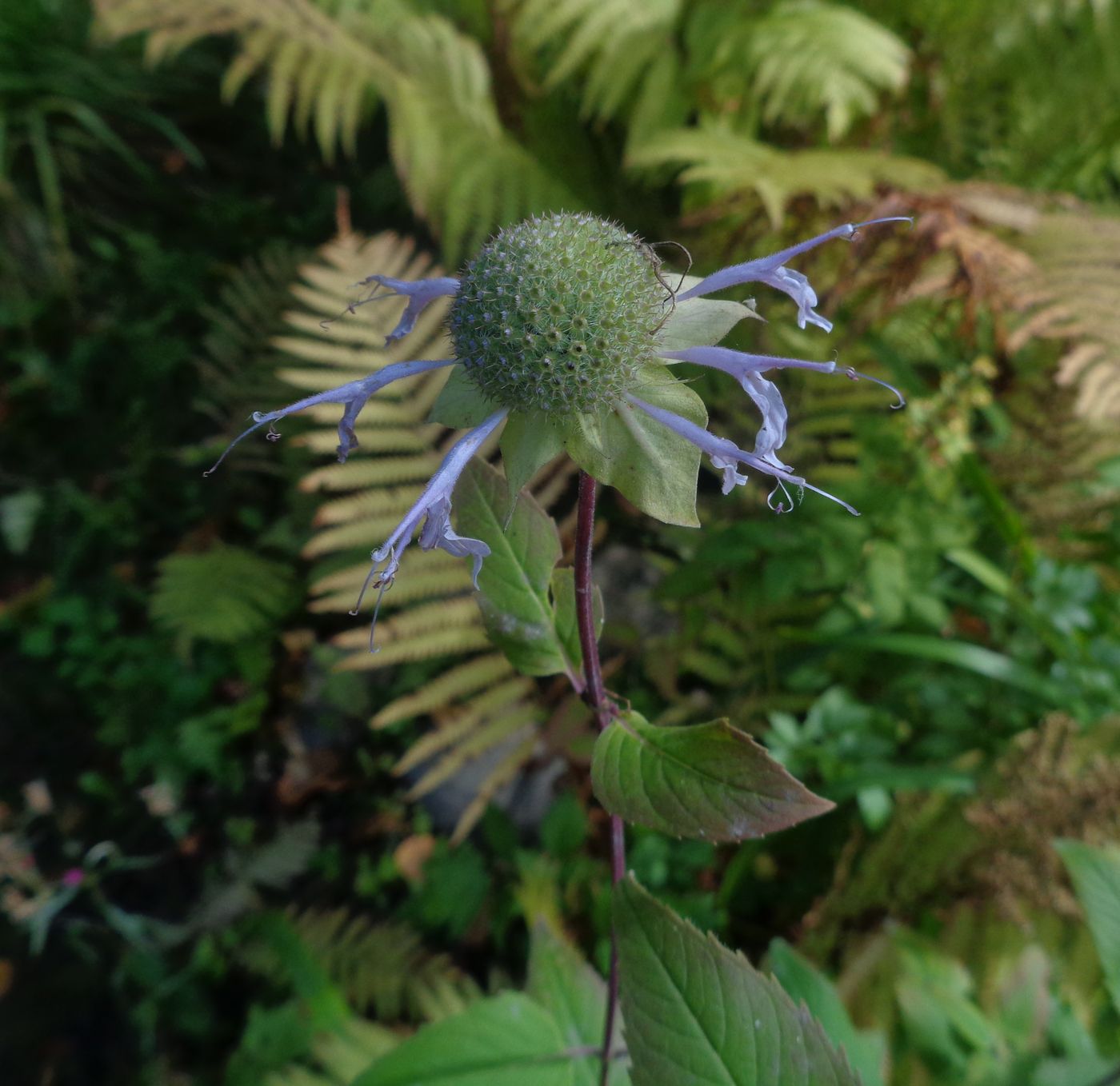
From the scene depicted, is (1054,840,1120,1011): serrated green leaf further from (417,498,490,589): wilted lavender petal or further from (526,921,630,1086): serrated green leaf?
→ (417,498,490,589): wilted lavender petal

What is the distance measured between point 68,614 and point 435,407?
1886mm

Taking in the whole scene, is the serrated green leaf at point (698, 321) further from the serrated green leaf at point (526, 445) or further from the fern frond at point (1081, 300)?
the fern frond at point (1081, 300)

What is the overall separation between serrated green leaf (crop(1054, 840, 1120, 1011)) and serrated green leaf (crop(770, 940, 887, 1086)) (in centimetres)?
28

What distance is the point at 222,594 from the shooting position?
6.08 feet

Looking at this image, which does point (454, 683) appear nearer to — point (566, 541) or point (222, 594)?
point (566, 541)

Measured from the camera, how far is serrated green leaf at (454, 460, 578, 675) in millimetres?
681

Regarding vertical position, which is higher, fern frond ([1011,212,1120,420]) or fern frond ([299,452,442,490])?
fern frond ([1011,212,1120,420])

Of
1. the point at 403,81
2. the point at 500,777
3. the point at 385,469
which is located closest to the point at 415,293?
the point at 385,469

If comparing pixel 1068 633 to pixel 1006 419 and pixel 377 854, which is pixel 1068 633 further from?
pixel 377 854

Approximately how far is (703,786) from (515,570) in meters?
0.26

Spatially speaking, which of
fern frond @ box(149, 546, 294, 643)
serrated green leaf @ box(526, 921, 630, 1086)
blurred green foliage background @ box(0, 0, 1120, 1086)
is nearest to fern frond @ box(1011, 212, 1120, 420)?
blurred green foliage background @ box(0, 0, 1120, 1086)

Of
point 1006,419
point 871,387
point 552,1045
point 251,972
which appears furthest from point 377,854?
point 1006,419

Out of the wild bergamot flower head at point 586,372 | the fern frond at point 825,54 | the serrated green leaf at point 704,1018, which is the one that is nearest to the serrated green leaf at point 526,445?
the wild bergamot flower head at point 586,372

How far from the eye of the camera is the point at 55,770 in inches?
77.2
